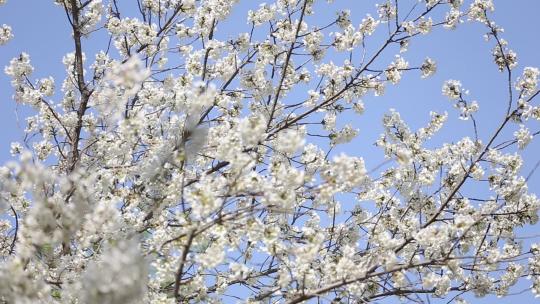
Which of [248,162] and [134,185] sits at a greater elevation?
[134,185]

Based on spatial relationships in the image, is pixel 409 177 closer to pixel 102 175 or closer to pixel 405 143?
pixel 405 143

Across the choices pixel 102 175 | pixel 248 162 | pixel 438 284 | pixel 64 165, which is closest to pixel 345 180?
pixel 248 162

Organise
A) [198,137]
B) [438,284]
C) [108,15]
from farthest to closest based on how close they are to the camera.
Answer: [108,15] → [438,284] → [198,137]

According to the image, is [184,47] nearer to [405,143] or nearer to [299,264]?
[405,143]

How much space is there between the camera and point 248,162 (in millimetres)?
3699

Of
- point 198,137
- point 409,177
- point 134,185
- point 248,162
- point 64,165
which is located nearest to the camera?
point 248,162

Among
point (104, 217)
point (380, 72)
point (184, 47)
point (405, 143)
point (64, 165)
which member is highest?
point (184, 47)

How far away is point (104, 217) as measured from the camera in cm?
371

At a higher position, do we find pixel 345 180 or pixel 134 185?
pixel 134 185

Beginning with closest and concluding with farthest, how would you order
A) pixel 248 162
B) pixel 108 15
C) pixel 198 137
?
pixel 248 162
pixel 198 137
pixel 108 15

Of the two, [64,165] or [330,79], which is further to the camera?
[330,79]

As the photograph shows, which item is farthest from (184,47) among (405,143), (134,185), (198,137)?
(198,137)

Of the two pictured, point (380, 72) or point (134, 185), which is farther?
point (380, 72)

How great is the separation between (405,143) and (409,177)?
57 cm
